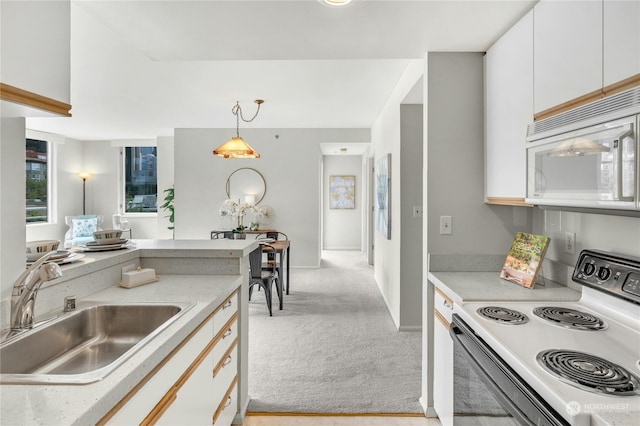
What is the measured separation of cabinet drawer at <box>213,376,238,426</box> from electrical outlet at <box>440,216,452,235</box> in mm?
1507

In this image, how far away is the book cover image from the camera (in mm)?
1660

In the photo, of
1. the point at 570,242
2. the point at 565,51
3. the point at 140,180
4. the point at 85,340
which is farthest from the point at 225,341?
the point at 140,180

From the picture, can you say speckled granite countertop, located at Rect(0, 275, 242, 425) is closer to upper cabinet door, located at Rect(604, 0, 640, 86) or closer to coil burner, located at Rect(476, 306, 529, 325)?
coil burner, located at Rect(476, 306, 529, 325)

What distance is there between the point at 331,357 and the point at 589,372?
2.11m

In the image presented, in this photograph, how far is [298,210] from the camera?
615 cm

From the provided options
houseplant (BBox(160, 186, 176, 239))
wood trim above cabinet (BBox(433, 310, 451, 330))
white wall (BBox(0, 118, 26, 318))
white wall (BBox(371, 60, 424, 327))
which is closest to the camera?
white wall (BBox(0, 118, 26, 318))

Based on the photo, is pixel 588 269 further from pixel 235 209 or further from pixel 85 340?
pixel 235 209

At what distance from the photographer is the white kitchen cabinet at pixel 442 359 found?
1709mm

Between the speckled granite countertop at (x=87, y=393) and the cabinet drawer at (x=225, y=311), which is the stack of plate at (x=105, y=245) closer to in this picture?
the cabinet drawer at (x=225, y=311)

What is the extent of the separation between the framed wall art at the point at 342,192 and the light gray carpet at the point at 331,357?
161 inches

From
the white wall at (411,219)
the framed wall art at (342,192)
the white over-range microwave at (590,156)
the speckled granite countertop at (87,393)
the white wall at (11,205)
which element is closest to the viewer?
the speckled granite countertop at (87,393)

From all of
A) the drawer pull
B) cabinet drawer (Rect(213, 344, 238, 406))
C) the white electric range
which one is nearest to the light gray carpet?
cabinet drawer (Rect(213, 344, 238, 406))

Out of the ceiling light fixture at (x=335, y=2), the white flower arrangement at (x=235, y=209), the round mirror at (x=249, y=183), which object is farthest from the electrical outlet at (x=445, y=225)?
the round mirror at (x=249, y=183)

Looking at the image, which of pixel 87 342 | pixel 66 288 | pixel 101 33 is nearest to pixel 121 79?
pixel 101 33
